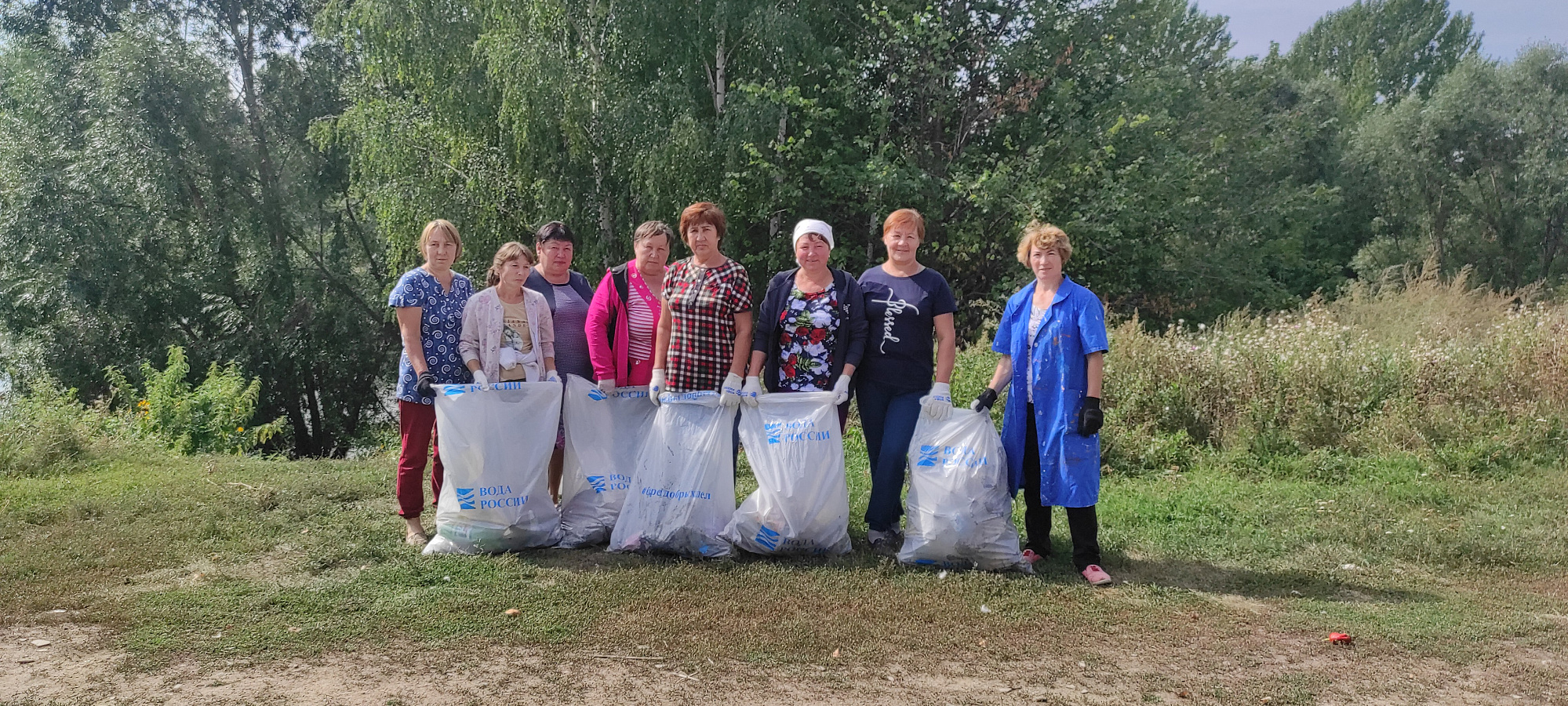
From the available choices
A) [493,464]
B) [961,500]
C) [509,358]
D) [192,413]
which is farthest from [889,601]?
[192,413]

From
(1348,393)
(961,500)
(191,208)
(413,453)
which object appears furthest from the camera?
(191,208)

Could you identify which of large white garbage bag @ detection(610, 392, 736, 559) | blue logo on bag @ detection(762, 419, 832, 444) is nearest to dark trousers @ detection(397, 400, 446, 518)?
large white garbage bag @ detection(610, 392, 736, 559)

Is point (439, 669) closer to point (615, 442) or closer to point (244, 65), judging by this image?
point (615, 442)

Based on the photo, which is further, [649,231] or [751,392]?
[649,231]

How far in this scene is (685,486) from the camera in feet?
14.4

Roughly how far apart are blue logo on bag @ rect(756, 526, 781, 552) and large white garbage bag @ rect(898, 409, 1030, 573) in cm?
52

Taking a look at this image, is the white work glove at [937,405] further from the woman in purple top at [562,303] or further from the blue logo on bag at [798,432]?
the woman in purple top at [562,303]

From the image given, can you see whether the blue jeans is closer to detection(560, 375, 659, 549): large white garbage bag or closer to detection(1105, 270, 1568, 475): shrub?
detection(560, 375, 659, 549): large white garbage bag

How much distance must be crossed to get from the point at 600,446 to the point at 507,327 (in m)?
0.67

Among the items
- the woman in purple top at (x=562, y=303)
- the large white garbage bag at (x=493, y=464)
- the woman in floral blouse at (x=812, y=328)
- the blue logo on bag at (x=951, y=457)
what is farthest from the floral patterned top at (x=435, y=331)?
the blue logo on bag at (x=951, y=457)

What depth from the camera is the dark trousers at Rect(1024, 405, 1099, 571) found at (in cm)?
422

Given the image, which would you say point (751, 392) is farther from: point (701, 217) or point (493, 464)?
point (493, 464)

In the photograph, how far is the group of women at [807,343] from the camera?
4.18 metres

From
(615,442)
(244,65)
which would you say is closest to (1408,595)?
(615,442)
